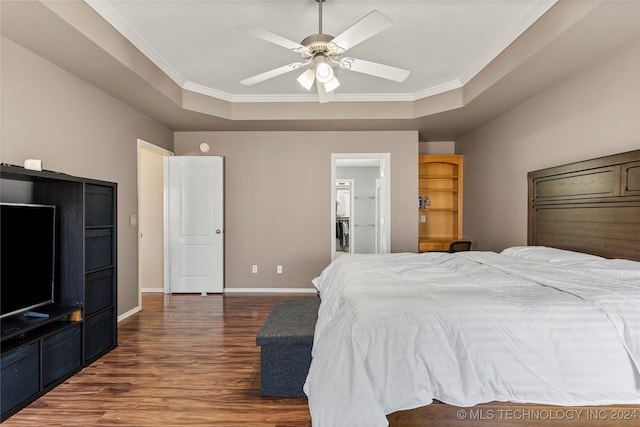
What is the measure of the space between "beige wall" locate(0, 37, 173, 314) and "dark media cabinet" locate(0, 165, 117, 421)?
1.27 feet

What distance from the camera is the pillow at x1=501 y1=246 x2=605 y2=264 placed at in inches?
97.7

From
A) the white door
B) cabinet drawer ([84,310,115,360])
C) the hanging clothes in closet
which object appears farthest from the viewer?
the hanging clothes in closet

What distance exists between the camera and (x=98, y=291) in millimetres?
2830

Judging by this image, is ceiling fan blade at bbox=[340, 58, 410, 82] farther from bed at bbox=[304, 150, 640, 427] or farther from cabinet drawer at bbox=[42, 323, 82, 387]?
cabinet drawer at bbox=[42, 323, 82, 387]

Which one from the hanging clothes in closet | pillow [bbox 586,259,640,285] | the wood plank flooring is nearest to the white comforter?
pillow [bbox 586,259,640,285]

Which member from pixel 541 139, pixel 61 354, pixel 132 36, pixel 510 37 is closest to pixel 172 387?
pixel 61 354

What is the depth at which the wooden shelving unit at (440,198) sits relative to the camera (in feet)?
18.1

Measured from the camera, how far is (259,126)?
4.85 metres

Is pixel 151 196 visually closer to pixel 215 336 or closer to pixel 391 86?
pixel 215 336

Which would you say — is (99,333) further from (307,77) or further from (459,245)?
(459,245)

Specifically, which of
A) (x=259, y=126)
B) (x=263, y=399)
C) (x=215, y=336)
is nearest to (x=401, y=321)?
(x=263, y=399)

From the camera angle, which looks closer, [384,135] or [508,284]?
[508,284]

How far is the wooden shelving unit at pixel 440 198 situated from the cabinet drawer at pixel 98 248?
4305 millimetres

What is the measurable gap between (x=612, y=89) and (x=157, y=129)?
4956 mm
